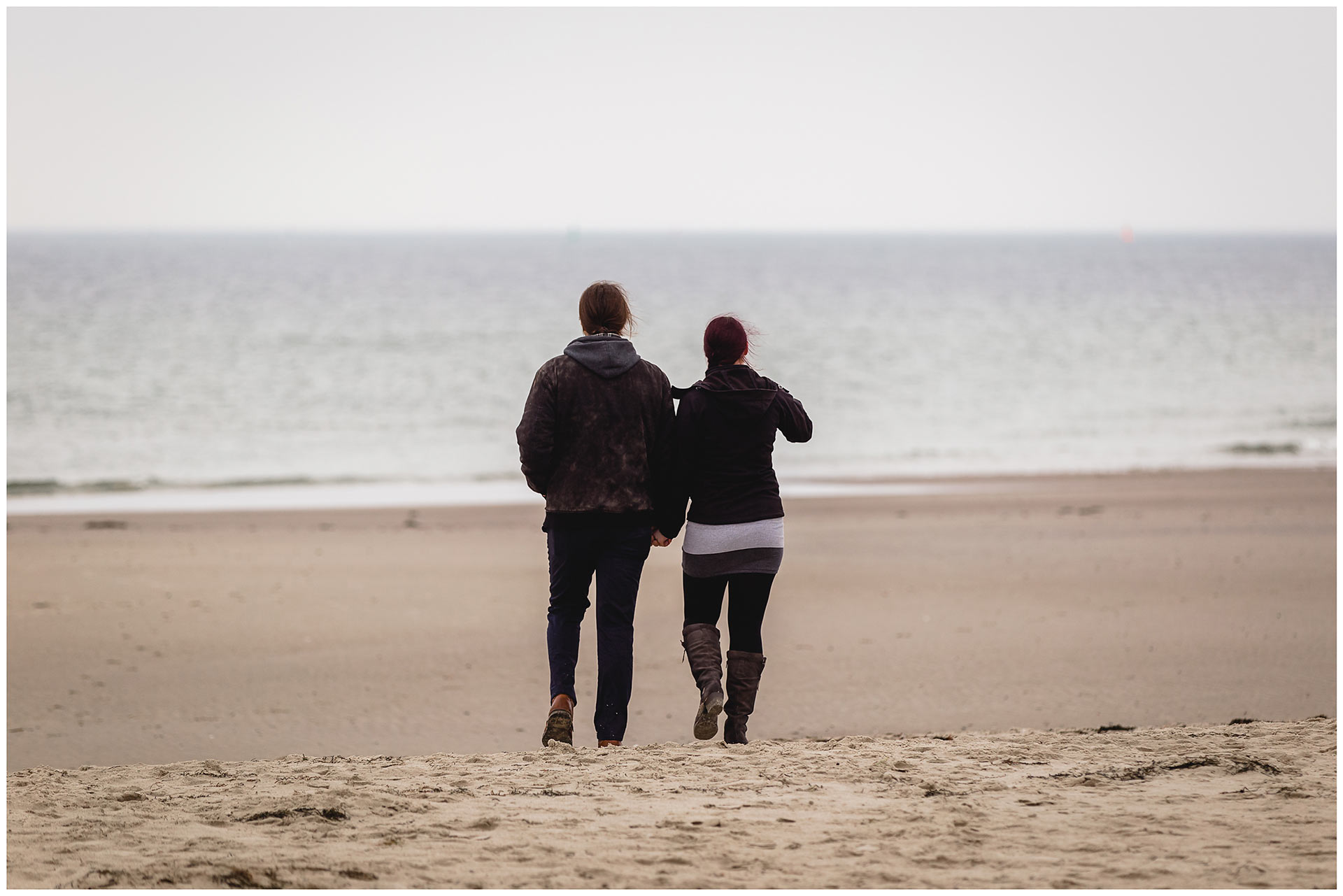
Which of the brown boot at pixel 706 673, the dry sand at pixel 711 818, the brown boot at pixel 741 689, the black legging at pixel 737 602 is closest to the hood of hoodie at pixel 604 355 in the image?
the black legging at pixel 737 602

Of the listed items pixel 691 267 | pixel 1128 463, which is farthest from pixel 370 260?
pixel 1128 463

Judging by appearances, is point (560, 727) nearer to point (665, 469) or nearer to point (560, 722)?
point (560, 722)

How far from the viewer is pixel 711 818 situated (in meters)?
3.43

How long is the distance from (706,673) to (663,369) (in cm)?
2031

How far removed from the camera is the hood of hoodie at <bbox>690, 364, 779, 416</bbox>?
4234 millimetres

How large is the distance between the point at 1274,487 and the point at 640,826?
12.3m

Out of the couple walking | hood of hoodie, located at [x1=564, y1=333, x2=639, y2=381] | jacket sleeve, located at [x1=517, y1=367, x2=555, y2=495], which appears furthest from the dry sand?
hood of hoodie, located at [x1=564, y1=333, x2=639, y2=381]

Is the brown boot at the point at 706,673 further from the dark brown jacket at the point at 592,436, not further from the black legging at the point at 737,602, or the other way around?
the dark brown jacket at the point at 592,436

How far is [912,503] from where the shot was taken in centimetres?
1274

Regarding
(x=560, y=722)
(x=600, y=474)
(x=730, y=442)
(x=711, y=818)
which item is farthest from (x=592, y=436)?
(x=711, y=818)

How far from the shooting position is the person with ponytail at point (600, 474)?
13.7ft

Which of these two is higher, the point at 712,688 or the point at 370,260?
the point at 370,260

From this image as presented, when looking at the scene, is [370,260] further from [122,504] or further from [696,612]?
[696,612]

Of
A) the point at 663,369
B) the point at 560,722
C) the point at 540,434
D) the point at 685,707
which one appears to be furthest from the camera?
the point at 663,369
